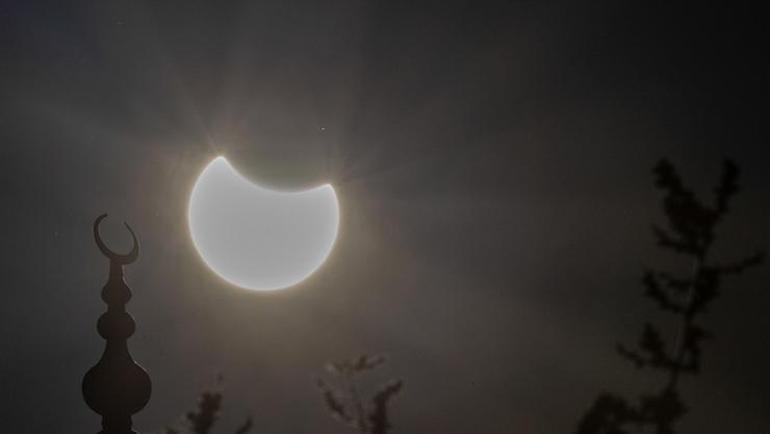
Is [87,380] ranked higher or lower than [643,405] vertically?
higher

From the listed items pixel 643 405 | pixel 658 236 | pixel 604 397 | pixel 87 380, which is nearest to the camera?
pixel 604 397

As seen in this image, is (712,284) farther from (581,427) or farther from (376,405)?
(376,405)

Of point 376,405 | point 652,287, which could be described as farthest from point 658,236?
point 376,405

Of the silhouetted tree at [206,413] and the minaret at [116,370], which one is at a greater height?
the minaret at [116,370]

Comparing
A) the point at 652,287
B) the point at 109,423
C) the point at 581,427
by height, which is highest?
the point at 109,423

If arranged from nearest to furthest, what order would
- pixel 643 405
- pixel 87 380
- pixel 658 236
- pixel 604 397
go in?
pixel 604 397 < pixel 643 405 < pixel 658 236 < pixel 87 380

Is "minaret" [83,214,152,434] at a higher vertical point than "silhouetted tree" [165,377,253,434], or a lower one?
higher

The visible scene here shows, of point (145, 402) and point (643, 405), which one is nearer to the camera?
point (643, 405)
